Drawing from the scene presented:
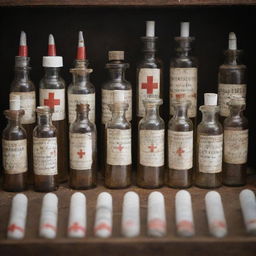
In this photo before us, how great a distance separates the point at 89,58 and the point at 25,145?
12.8 inches

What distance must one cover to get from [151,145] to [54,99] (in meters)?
0.25

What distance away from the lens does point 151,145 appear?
121 cm

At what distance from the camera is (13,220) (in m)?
0.98

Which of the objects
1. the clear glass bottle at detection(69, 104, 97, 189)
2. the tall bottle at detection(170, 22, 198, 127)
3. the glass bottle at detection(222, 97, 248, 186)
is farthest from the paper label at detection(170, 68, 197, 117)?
the clear glass bottle at detection(69, 104, 97, 189)

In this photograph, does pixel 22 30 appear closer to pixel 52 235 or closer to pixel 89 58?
pixel 89 58

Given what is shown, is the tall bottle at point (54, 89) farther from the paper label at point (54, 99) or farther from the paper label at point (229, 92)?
the paper label at point (229, 92)

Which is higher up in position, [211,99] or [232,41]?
[232,41]

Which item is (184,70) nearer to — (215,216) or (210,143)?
(210,143)

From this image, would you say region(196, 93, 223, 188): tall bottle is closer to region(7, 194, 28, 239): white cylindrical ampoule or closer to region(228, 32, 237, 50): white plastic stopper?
region(228, 32, 237, 50): white plastic stopper

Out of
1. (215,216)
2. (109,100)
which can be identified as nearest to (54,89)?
(109,100)

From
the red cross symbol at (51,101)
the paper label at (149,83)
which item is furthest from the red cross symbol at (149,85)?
the red cross symbol at (51,101)

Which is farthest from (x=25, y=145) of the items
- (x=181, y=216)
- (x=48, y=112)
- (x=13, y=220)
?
(x=181, y=216)

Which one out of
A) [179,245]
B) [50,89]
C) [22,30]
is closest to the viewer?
[179,245]

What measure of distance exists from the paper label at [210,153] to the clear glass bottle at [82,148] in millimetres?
241
